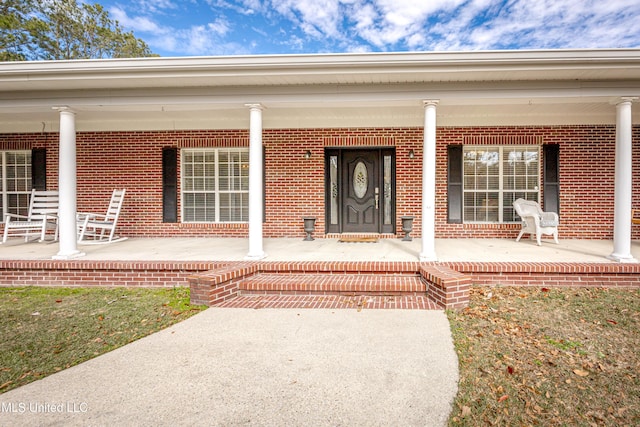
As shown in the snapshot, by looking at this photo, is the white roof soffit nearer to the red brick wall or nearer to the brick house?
the brick house

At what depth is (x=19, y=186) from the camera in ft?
24.7

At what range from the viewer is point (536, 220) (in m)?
5.95

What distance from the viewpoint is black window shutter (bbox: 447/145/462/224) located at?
7004 mm

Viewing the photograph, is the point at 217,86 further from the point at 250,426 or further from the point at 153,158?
the point at 250,426

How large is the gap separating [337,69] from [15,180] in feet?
25.3

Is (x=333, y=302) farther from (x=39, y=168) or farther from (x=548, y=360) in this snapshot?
(x=39, y=168)

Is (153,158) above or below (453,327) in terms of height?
above

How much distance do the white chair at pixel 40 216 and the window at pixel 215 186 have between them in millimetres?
2469

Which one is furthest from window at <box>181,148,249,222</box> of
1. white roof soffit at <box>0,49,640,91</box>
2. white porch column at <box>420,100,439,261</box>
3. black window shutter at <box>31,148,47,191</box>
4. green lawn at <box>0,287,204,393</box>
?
white porch column at <box>420,100,439,261</box>

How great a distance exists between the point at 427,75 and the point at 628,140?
2.78 m

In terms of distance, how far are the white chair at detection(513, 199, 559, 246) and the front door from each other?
253cm

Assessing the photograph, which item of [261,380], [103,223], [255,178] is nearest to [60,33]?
[103,223]

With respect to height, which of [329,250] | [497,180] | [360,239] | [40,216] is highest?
[497,180]

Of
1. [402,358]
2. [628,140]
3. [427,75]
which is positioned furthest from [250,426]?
[628,140]
